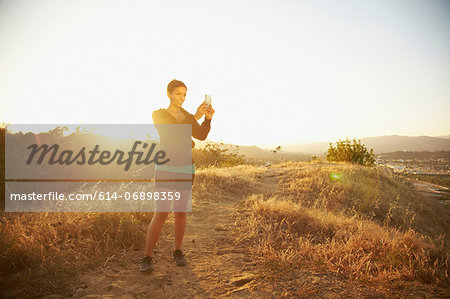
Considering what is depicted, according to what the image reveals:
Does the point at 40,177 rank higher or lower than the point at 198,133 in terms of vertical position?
lower

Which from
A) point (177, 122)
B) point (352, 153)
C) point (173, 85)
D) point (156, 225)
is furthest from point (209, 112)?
point (352, 153)

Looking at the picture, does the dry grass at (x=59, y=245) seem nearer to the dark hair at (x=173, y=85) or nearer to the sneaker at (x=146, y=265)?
the sneaker at (x=146, y=265)

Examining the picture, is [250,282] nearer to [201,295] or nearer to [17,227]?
[201,295]

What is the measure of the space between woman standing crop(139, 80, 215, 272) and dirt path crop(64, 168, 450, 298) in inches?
8.7

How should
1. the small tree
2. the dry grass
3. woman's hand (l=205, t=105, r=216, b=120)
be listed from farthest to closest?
the small tree < woman's hand (l=205, t=105, r=216, b=120) < the dry grass

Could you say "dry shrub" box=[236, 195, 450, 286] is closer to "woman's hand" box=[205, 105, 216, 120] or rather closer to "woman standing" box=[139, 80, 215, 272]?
"woman standing" box=[139, 80, 215, 272]

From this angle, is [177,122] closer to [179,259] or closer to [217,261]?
[179,259]

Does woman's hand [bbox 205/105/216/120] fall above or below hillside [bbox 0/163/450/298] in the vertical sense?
above

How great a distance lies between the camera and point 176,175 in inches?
107

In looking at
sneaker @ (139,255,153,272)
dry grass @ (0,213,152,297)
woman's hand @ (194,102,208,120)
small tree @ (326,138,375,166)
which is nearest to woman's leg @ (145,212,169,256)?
sneaker @ (139,255,153,272)

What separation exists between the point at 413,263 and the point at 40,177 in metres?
9.65

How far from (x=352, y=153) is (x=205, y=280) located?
24848 mm

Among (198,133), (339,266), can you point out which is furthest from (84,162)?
(339,266)

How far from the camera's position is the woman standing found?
2.70 meters
